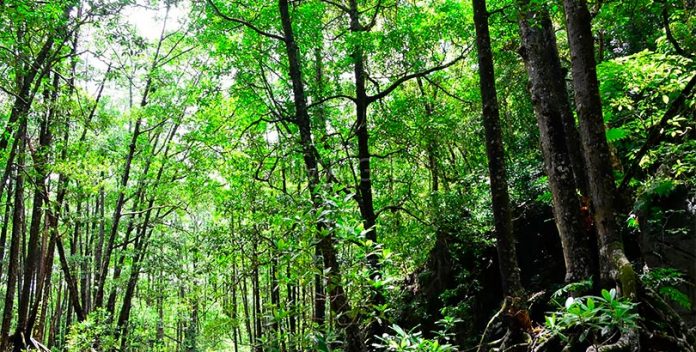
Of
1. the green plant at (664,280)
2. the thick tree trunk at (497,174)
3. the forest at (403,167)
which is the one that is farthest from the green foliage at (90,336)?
the green plant at (664,280)

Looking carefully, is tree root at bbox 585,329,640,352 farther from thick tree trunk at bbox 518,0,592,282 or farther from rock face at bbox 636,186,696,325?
rock face at bbox 636,186,696,325

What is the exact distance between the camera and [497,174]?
16.8 feet

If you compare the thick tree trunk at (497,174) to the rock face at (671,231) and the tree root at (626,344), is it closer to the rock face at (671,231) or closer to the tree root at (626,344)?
the tree root at (626,344)

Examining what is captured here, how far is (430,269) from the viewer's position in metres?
10.3

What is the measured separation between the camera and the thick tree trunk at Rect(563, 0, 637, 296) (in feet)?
13.1

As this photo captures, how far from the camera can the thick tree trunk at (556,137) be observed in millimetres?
5055

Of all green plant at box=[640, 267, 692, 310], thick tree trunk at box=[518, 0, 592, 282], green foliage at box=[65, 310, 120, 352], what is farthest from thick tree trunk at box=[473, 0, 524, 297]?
green foliage at box=[65, 310, 120, 352]

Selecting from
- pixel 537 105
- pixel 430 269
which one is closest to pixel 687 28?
pixel 537 105

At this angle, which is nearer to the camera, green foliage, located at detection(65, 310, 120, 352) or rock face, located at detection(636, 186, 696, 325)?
rock face, located at detection(636, 186, 696, 325)

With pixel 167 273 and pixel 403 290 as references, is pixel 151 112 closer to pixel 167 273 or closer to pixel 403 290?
pixel 167 273

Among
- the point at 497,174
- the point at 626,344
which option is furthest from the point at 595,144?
the point at 626,344

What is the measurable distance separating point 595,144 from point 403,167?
355 inches

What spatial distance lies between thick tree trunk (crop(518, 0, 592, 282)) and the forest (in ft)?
0.06

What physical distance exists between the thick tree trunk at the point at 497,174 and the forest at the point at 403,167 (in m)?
0.02
